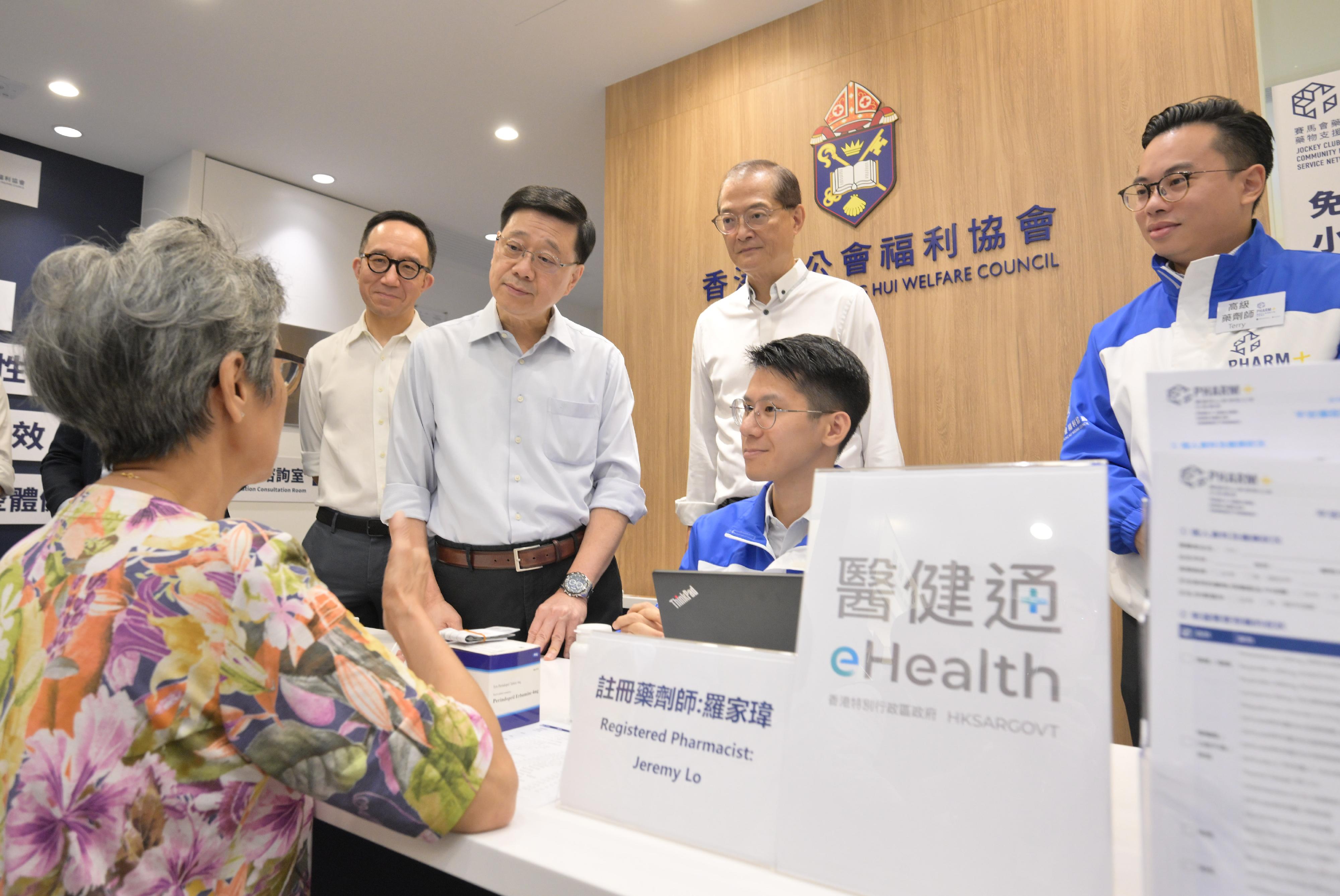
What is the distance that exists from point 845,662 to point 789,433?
113 centimetres

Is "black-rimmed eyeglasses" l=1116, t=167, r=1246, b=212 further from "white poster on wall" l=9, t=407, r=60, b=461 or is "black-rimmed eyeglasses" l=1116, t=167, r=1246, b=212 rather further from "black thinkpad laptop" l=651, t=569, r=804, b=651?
"white poster on wall" l=9, t=407, r=60, b=461

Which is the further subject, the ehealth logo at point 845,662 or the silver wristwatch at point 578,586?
the silver wristwatch at point 578,586

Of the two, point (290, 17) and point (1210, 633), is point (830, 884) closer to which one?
point (1210, 633)

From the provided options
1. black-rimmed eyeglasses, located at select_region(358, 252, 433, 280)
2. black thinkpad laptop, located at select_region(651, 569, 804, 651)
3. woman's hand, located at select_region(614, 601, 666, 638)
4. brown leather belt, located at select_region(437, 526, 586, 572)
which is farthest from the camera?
black-rimmed eyeglasses, located at select_region(358, 252, 433, 280)

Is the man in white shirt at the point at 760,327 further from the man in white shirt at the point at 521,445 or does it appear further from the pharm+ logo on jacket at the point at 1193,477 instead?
the pharm+ logo on jacket at the point at 1193,477

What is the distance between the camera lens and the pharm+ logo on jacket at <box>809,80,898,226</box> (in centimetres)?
326

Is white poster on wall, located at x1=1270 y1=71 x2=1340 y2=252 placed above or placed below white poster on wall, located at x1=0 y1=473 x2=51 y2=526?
above

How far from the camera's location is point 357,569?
2.41 meters

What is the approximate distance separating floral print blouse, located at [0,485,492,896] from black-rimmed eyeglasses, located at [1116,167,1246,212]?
203cm

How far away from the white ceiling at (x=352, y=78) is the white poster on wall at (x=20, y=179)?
0.54ft

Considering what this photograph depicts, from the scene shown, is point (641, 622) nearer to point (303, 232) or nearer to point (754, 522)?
point (754, 522)

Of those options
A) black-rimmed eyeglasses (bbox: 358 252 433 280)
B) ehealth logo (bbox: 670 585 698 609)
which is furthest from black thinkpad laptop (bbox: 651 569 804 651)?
black-rimmed eyeglasses (bbox: 358 252 433 280)

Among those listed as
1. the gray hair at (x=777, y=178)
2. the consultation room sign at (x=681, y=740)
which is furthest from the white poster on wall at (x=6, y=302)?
the consultation room sign at (x=681, y=740)

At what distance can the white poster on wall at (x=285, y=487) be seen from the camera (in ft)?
17.4
